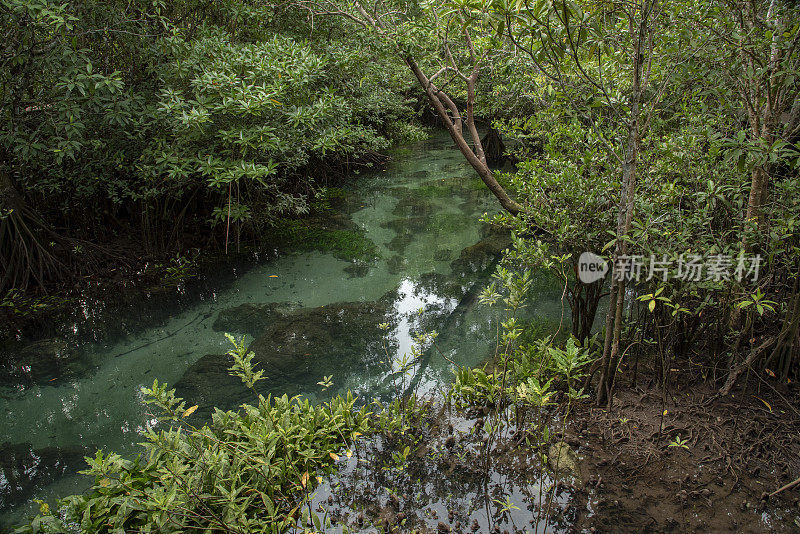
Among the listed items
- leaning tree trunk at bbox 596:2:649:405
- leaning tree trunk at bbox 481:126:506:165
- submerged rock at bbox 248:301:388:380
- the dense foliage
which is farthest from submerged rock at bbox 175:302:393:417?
leaning tree trunk at bbox 481:126:506:165

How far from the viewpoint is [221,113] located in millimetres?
4305

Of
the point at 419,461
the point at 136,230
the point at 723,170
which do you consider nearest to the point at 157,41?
the point at 136,230

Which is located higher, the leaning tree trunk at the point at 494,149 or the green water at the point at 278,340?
the leaning tree trunk at the point at 494,149

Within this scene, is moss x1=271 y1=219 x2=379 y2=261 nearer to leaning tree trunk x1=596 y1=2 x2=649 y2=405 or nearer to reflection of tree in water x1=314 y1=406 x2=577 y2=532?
reflection of tree in water x1=314 y1=406 x2=577 y2=532

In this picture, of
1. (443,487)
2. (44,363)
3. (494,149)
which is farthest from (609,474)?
(494,149)

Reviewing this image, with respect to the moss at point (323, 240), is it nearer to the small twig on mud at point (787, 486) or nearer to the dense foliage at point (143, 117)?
the dense foliage at point (143, 117)

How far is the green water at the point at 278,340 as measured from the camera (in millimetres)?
2949

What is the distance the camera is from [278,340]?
3877 millimetres

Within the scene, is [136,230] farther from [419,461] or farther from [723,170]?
[723,170]

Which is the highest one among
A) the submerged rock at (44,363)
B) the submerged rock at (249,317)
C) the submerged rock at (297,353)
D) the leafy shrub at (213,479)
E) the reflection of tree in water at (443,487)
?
the leafy shrub at (213,479)

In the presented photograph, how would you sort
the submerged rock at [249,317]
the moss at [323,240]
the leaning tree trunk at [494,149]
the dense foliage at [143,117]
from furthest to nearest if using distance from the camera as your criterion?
the leaning tree trunk at [494,149]
the moss at [323,240]
the submerged rock at [249,317]
the dense foliage at [143,117]

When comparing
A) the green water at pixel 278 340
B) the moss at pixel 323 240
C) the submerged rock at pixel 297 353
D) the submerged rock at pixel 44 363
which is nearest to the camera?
the green water at pixel 278 340

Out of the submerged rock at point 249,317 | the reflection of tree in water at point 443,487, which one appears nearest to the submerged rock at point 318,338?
the submerged rock at point 249,317

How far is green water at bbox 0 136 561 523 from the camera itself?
2.95 metres
